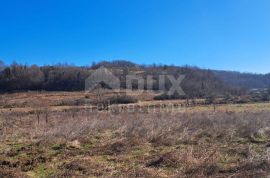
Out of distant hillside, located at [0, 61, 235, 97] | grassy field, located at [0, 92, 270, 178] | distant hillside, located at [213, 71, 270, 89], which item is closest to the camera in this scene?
grassy field, located at [0, 92, 270, 178]

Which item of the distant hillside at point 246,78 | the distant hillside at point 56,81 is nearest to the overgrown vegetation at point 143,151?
the distant hillside at point 56,81

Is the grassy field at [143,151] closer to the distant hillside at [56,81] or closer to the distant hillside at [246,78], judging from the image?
the distant hillside at [56,81]

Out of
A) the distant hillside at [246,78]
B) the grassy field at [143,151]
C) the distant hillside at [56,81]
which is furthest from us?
the distant hillside at [246,78]

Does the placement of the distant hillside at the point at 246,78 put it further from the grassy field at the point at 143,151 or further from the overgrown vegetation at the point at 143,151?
the grassy field at the point at 143,151

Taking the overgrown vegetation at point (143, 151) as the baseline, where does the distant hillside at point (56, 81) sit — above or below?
above

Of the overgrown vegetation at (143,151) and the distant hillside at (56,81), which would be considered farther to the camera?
the distant hillside at (56,81)

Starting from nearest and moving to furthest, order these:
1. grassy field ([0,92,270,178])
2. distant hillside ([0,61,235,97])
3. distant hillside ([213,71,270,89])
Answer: grassy field ([0,92,270,178]), distant hillside ([0,61,235,97]), distant hillside ([213,71,270,89])

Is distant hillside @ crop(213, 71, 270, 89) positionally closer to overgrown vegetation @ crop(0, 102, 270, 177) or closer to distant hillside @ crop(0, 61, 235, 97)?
distant hillside @ crop(0, 61, 235, 97)

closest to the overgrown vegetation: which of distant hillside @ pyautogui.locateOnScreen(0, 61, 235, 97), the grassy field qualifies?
the grassy field

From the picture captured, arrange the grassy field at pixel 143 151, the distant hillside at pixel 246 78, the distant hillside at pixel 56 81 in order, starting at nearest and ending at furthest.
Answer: the grassy field at pixel 143 151, the distant hillside at pixel 56 81, the distant hillside at pixel 246 78

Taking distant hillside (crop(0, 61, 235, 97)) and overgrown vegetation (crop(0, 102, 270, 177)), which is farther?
distant hillside (crop(0, 61, 235, 97))

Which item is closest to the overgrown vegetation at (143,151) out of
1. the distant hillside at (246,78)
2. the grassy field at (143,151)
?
the grassy field at (143,151)

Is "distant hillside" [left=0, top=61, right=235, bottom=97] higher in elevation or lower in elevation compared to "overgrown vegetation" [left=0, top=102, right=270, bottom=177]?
higher

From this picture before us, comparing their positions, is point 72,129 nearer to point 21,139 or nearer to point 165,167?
point 21,139
